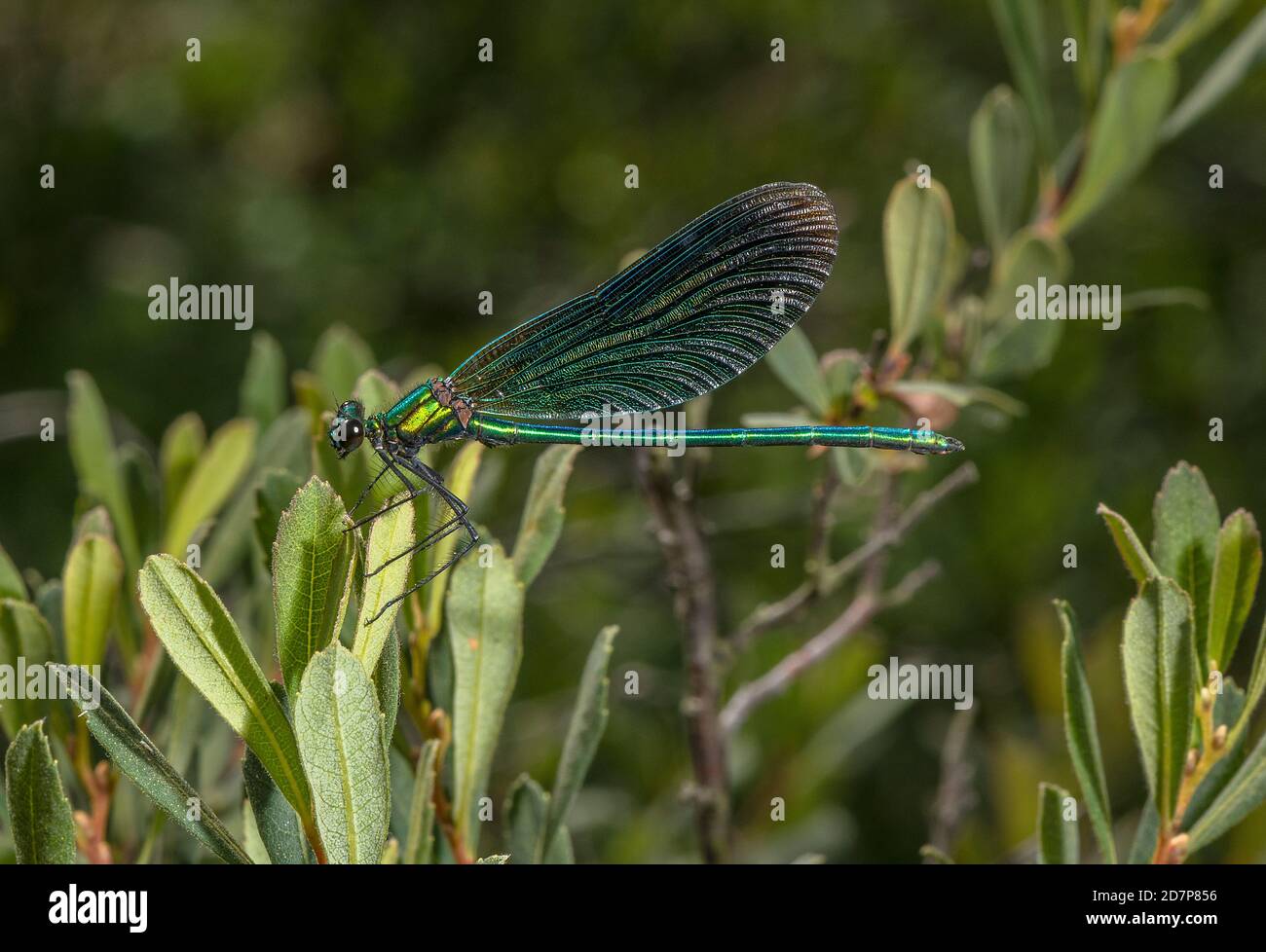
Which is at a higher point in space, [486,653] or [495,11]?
[495,11]

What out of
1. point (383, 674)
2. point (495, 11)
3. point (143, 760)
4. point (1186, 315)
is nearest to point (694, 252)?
point (383, 674)

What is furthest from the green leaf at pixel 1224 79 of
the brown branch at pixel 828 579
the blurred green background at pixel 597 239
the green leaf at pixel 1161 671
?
the green leaf at pixel 1161 671

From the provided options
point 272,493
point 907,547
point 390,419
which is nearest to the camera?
A: point 272,493

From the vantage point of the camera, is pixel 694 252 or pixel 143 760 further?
pixel 694 252

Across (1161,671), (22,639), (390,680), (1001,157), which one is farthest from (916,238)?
(22,639)

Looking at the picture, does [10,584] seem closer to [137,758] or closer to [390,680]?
[137,758]

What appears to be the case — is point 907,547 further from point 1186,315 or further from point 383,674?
point 383,674

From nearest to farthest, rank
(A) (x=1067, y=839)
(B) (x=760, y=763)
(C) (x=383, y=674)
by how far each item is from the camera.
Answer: (C) (x=383, y=674)
(A) (x=1067, y=839)
(B) (x=760, y=763)
